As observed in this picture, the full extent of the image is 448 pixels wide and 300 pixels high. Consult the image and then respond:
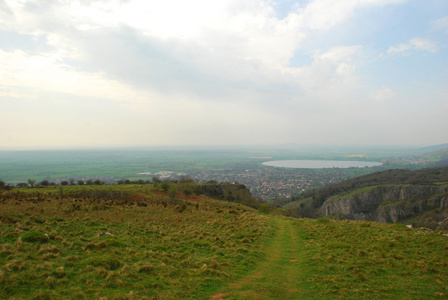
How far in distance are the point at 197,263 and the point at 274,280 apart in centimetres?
380

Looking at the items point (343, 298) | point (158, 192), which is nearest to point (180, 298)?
point (343, 298)

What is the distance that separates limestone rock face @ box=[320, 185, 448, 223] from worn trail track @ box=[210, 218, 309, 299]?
83291 millimetres

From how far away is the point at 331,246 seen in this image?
1493cm

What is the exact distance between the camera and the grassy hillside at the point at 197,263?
7746 mm

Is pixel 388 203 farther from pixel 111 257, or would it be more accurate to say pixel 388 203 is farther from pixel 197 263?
pixel 111 257

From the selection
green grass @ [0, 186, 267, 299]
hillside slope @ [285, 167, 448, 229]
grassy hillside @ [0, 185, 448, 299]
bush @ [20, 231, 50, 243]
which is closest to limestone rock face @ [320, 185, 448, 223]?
hillside slope @ [285, 167, 448, 229]

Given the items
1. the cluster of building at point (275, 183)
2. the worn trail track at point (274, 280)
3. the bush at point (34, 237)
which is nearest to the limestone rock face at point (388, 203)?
the cluster of building at point (275, 183)

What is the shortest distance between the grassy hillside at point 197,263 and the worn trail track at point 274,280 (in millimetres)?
43

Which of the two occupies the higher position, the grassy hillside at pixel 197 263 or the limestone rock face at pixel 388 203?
the grassy hillside at pixel 197 263

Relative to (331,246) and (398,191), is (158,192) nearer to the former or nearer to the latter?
(331,246)

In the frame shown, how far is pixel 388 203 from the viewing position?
84.6 meters

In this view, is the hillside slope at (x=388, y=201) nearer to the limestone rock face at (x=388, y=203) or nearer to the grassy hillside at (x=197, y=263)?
the limestone rock face at (x=388, y=203)

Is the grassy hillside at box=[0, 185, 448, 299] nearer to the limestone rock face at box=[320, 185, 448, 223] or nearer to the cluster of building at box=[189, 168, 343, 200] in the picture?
the limestone rock face at box=[320, 185, 448, 223]

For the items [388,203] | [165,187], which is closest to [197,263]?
[165,187]
